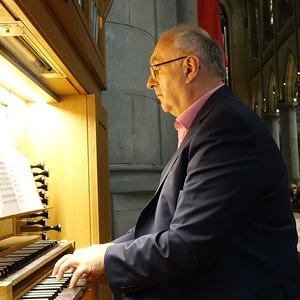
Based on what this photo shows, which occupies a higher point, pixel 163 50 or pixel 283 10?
pixel 283 10

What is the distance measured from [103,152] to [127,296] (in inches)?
74.6

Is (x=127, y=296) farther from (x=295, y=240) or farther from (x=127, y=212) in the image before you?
(x=127, y=212)

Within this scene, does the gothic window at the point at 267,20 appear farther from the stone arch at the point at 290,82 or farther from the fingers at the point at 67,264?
→ the fingers at the point at 67,264

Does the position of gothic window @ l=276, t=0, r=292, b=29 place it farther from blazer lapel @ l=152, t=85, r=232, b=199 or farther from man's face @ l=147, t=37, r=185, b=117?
blazer lapel @ l=152, t=85, r=232, b=199

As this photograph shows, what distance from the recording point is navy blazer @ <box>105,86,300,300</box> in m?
1.48

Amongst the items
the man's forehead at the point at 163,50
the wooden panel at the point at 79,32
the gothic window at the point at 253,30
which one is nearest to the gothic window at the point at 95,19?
the wooden panel at the point at 79,32

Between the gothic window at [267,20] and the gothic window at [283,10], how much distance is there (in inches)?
47.4

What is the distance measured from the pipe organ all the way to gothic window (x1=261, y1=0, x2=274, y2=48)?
20.8m

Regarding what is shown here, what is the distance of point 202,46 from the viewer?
1.88 m

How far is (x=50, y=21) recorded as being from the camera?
1946mm

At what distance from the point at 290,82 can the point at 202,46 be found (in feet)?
66.2

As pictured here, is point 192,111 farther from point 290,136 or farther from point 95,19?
point 290,136

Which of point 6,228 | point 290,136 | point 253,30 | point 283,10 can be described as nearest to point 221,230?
point 6,228

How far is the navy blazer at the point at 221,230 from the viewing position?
4.87 ft
